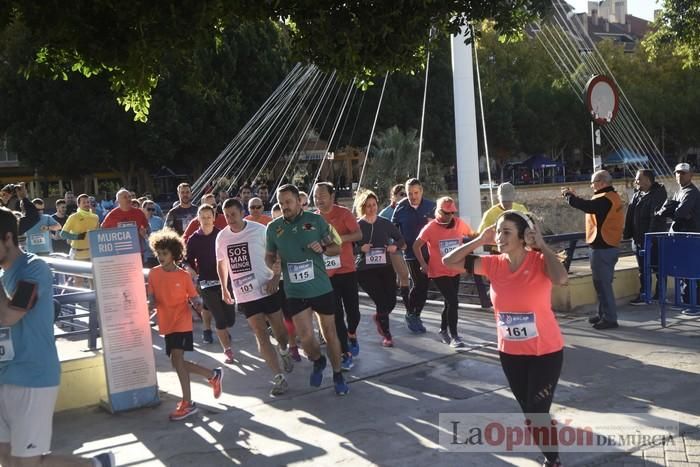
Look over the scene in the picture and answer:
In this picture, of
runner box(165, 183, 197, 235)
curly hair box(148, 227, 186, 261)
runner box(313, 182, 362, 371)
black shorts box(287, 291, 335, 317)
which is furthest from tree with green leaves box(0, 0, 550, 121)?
runner box(165, 183, 197, 235)

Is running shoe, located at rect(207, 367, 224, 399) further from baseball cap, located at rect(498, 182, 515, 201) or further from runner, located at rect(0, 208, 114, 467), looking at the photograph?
baseball cap, located at rect(498, 182, 515, 201)

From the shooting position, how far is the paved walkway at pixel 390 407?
570 centimetres

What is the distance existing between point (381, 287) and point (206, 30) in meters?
4.26

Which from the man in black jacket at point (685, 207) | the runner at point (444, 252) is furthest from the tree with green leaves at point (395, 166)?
the runner at point (444, 252)

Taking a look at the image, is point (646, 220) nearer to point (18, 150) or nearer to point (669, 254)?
point (669, 254)

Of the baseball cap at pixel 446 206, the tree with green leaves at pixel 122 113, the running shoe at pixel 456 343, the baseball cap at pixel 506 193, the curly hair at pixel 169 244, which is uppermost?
the tree with green leaves at pixel 122 113

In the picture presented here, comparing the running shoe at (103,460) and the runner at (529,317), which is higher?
the runner at (529,317)

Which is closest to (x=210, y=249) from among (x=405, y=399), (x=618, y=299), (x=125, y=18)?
(x=405, y=399)

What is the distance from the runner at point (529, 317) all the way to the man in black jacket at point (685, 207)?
230 inches

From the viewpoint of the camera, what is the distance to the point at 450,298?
8977 mm

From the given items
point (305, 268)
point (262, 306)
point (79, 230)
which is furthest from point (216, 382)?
point (79, 230)

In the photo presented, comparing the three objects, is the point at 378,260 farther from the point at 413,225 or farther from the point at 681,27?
the point at 681,27

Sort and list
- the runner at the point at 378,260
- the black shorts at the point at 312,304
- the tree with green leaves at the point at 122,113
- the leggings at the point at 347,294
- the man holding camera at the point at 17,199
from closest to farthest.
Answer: the black shorts at the point at 312,304 → the leggings at the point at 347,294 → the man holding camera at the point at 17,199 → the runner at the point at 378,260 → the tree with green leaves at the point at 122,113

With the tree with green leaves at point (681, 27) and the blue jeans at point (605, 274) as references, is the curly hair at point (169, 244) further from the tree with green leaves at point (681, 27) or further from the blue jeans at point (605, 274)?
the tree with green leaves at point (681, 27)
